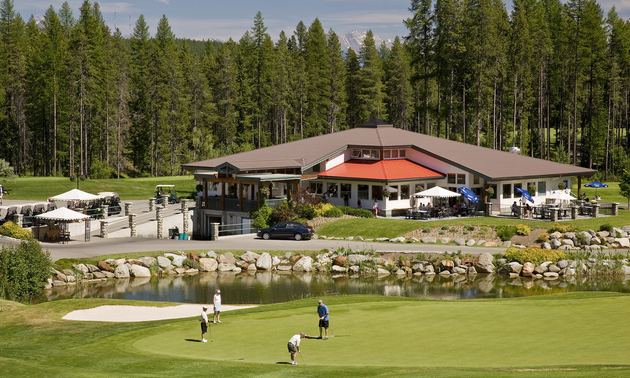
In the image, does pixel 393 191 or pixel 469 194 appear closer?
pixel 469 194

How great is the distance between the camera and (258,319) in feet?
92.6

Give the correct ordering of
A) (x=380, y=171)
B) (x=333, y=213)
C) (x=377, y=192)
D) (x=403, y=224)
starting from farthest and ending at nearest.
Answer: (x=380, y=171) < (x=377, y=192) < (x=333, y=213) < (x=403, y=224)

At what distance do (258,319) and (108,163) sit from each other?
74.8 meters

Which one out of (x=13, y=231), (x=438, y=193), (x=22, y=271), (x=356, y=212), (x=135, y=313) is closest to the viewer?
(x=135, y=313)

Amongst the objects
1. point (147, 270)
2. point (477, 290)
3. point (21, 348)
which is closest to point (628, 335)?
point (477, 290)

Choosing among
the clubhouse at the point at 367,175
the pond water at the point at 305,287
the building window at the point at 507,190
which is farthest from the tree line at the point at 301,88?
the pond water at the point at 305,287

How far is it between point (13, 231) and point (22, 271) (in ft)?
38.2

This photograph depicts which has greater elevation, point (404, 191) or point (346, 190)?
point (346, 190)

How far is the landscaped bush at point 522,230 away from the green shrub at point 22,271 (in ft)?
100

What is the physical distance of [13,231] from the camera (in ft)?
158

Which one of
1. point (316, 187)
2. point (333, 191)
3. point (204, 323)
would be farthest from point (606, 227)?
point (204, 323)

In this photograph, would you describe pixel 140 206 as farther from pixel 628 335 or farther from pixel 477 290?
pixel 628 335

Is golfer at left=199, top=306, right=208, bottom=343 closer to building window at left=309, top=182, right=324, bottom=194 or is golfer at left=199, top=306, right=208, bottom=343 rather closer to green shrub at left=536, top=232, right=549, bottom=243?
green shrub at left=536, top=232, right=549, bottom=243

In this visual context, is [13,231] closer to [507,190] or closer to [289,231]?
[289,231]
